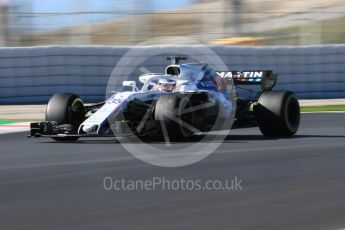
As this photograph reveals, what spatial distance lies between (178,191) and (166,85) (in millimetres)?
4753

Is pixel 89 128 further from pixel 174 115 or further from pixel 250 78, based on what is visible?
pixel 250 78

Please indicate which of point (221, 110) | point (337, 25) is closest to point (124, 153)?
point (221, 110)

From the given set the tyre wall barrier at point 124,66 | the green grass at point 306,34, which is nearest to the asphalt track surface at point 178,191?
the tyre wall barrier at point 124,66

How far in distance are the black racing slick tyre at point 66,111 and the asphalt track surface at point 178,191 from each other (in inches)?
15.1

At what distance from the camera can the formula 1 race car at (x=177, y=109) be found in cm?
1164

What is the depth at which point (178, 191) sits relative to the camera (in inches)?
310

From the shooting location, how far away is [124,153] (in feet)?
35.9

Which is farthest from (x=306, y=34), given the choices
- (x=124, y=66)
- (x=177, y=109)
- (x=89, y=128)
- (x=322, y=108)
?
(x=89, y=128)

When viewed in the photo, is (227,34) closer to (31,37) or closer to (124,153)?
(31,37)

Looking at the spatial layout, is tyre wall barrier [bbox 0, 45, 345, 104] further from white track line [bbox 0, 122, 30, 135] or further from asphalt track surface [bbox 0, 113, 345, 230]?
asphalt track surface [bbox 0, 113, 345, 230]

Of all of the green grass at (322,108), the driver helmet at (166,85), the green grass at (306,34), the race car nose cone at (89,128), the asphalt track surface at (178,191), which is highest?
the green grass at (306,34)

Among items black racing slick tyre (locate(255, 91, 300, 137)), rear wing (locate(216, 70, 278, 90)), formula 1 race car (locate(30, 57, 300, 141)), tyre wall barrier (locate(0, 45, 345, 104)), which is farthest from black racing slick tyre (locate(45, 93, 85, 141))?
tyre wall barrier (locate(0, 45, 345, 104))

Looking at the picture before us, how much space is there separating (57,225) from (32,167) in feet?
11.3

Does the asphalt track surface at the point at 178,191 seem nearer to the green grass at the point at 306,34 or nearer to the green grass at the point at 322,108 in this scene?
the green grass at the point at 322,108
